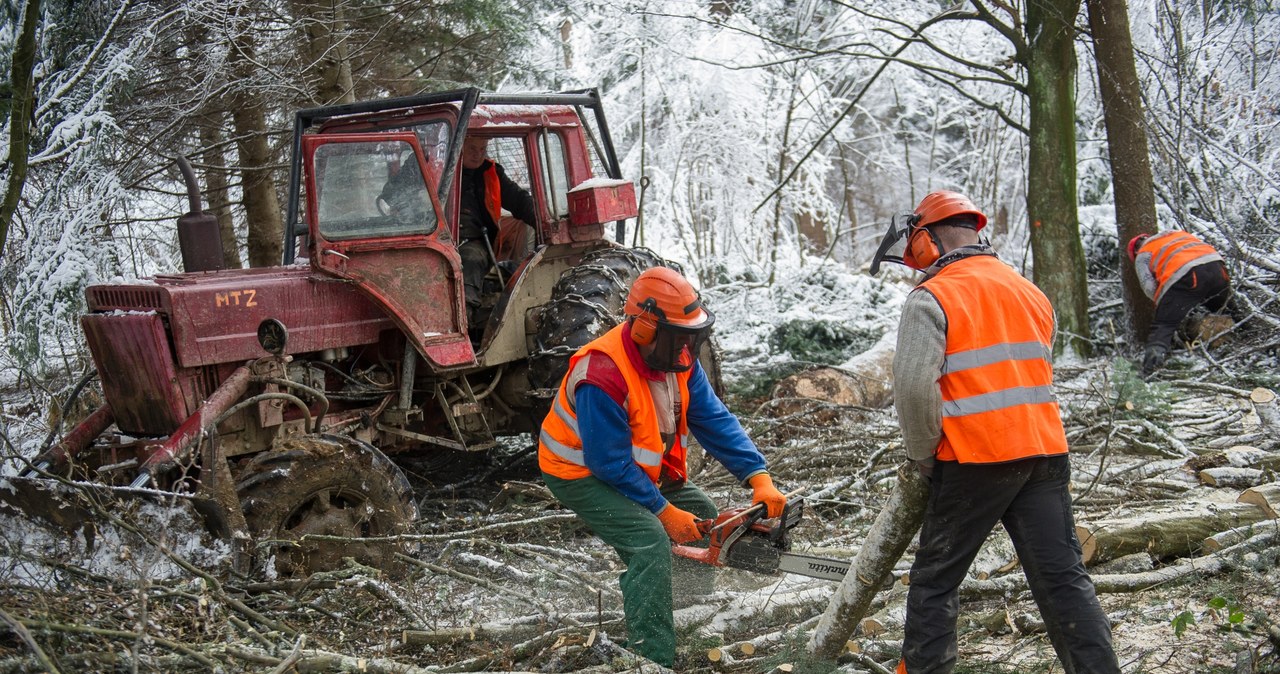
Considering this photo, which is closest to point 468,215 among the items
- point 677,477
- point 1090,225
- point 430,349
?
point 430,349

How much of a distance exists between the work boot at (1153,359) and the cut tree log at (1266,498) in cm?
365

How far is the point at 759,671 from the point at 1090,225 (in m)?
8.70

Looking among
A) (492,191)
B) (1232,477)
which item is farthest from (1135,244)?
(492,191)

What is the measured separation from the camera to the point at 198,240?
18.7ft

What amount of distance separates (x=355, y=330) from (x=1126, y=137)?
6.84 metres

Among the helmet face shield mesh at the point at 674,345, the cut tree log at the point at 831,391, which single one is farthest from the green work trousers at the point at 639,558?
the cut tree log at the point at 831,391

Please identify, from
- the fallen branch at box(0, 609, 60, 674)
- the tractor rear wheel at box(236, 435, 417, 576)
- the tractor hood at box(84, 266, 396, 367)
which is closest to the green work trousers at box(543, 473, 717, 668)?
the tractor rear wheel at box(236, 435, 417, 576)

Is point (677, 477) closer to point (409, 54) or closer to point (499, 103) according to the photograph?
point (499, 103)

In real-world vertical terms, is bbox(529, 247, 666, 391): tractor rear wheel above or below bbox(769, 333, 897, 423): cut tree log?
above

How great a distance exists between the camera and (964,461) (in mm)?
3307

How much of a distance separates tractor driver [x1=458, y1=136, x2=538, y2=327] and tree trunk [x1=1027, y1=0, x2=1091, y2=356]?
496cm

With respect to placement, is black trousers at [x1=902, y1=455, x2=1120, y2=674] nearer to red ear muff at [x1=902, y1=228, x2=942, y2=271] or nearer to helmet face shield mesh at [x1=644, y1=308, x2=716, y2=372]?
red ear muff at [x1=902, y1=228, x2=942, y2=271]

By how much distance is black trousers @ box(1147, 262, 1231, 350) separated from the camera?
27.6 ft

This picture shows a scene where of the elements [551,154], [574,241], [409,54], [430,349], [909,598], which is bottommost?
[909,598]
